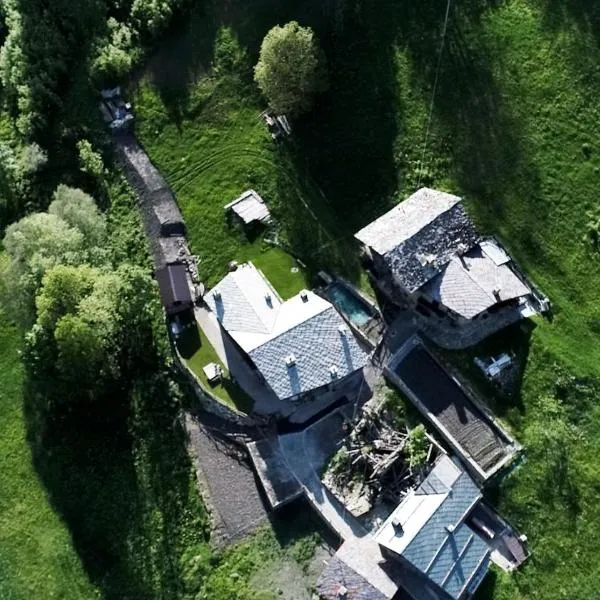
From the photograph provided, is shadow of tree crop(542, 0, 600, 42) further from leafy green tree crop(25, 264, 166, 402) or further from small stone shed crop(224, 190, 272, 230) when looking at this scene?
leafy green tree crop(25, 264, 166, 402)

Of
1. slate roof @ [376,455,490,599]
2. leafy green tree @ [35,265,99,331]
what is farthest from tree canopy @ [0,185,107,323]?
slate roof @ [376,455,490,599]

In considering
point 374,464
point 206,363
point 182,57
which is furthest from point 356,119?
point 374,464


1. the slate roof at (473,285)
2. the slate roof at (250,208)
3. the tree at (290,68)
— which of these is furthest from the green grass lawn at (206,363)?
the tree at (290,68)

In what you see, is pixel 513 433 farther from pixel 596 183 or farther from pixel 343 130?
pixel 343 130

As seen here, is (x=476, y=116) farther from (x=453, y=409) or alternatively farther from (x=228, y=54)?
(x=453, y=409)

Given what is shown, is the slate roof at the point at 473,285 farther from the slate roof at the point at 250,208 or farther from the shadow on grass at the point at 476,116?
the slate roof at the point at 250,208

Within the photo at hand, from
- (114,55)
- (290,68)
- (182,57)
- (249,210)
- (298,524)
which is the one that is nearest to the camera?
(298,524)
